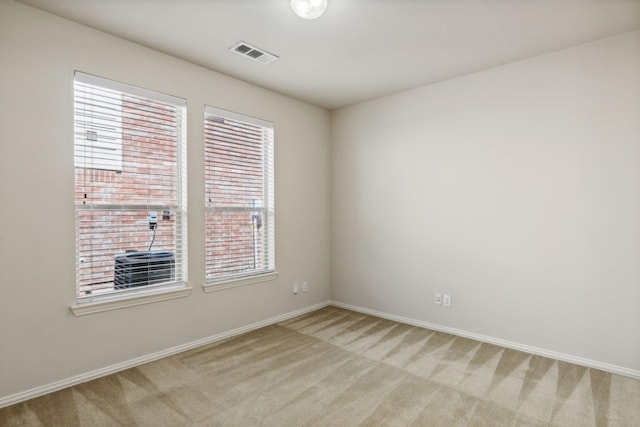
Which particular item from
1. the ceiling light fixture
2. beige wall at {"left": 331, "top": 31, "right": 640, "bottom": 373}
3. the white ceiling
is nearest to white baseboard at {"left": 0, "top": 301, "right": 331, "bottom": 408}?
beige wall at {"left": 331, "top": 31, "right": 640, "bottom": 373}

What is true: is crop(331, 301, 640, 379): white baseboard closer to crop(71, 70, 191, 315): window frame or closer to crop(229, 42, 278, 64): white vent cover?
crop(71, 70, 191, 315): window frame

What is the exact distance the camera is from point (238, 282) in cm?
359

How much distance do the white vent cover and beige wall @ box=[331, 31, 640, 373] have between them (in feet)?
5.34

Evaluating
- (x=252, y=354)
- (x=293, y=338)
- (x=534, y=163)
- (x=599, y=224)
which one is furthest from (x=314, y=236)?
(x=599, y=224)

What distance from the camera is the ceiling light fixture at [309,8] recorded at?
2.19m

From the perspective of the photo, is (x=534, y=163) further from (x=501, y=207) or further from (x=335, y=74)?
(x=335, y=74)

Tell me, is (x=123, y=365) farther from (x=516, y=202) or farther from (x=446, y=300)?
(x=516, y=202)

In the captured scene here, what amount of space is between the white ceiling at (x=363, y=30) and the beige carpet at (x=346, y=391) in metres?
2.70

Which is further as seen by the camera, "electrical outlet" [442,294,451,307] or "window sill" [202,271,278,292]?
"electrical outlet" [442,294,451,307]

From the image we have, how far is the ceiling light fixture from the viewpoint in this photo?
219 centimetres

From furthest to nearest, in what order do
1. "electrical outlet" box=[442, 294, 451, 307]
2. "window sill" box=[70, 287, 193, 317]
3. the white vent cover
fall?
"electrical outlet" box=[442, 294, 451, 307] < the white vent cover < "window sill" box=[70, 287, 193, 317]

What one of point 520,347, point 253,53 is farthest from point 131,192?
point 520,347

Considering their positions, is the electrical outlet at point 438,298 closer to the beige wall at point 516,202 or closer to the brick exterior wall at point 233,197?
the beige wall at point 516,202

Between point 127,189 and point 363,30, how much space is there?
2323 millimetres
